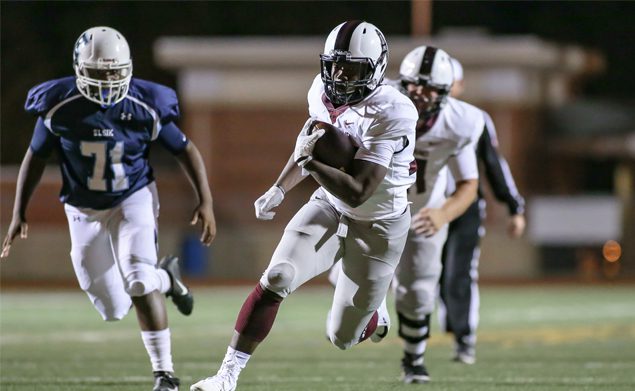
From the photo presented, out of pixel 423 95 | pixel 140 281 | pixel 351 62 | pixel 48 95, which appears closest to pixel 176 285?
pixel 140 281

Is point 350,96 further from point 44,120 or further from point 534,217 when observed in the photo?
point 534,217

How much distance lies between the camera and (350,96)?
563cm

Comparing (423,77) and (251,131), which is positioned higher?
(423,77)

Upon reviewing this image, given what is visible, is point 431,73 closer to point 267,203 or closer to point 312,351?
point 267,203

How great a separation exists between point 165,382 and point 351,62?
174 centimetres

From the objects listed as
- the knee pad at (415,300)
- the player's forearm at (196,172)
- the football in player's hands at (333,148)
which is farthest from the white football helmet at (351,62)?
the knee pad at (415,300)

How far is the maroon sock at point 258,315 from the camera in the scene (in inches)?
215

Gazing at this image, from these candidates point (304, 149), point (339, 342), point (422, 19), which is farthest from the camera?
point (422, 19)

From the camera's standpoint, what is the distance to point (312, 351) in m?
8.81

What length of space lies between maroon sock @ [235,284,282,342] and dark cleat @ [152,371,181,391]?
0.67m

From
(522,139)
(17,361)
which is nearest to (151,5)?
(522,139)

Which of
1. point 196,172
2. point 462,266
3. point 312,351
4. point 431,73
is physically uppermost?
point 431,73

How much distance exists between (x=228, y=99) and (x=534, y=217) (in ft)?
18.0

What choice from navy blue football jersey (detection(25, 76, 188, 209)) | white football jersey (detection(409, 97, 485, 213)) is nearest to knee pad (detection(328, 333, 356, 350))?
navy blue football jersey (detection(25, 76, 188, 209))
